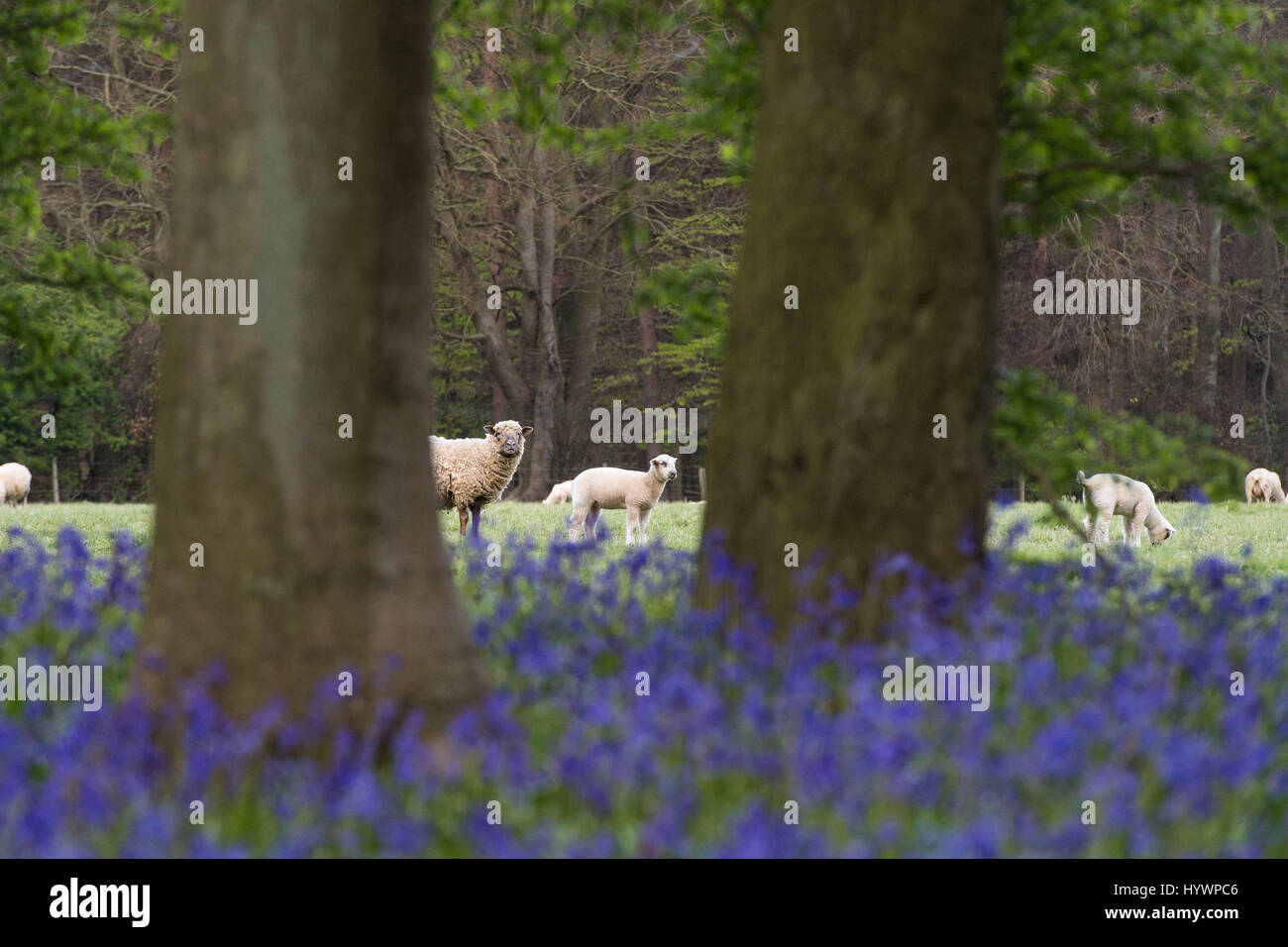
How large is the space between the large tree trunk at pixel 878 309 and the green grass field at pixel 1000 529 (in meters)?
6.23

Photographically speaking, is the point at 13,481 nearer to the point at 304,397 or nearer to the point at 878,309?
the point at 878,309

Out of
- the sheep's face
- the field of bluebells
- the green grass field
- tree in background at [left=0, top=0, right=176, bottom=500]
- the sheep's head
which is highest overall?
tree in background at [left=0, top=0, right=176, bottom=500]

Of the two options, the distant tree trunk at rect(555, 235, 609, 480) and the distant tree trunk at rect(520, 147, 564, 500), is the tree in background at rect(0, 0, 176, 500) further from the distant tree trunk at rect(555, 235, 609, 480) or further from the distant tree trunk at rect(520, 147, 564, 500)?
the distant tree trunk at rect(555, 235, 609, 480)

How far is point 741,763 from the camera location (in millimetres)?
3885

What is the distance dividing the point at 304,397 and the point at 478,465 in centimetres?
1229

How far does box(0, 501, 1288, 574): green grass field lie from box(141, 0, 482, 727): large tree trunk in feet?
25.4

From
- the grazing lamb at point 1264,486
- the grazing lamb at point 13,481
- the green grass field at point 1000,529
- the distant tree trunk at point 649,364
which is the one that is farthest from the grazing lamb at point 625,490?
the distant tree trunk at point 649,364

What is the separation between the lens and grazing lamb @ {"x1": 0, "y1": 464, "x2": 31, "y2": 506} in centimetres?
2927

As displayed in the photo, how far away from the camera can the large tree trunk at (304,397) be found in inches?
169

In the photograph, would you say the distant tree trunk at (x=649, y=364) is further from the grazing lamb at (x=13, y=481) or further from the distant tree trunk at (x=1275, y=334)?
the distant tree trunk at (x=1275, y=334)

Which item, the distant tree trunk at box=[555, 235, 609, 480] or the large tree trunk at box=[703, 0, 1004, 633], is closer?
the large tree trunk at box=[703, 0, 1004, 633]

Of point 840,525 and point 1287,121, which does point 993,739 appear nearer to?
point 840,525

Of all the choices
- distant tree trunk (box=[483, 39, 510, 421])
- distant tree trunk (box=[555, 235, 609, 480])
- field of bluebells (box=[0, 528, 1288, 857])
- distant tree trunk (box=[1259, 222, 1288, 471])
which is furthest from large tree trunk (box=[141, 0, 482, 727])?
distant tree trunk (box=[1259, 222, 1288, 471])

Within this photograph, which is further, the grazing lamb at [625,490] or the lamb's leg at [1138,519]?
the grazing lamb at [625,490]
